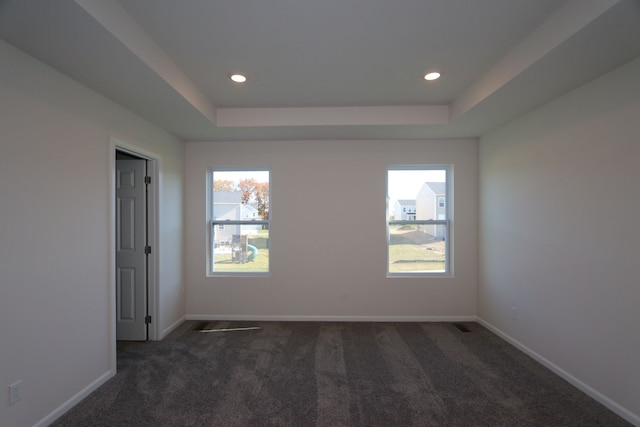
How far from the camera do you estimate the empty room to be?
6.12ft

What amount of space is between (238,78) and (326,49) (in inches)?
35.9

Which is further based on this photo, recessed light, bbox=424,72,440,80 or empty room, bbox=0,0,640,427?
recessed light, bbox=424,72,440,80

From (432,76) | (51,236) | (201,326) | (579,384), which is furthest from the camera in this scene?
(201,326)

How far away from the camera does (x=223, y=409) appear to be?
7.13 ft

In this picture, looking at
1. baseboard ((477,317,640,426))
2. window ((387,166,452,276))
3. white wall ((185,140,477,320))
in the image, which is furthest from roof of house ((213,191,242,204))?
baseboard ((477,317,640,426))

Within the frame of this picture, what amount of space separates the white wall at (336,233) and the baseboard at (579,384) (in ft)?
2.81

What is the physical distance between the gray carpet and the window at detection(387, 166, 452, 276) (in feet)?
3.13

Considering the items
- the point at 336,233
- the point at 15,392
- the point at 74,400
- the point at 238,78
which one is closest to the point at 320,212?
the point at 336,233

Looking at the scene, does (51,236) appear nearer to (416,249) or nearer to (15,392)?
(15,392)

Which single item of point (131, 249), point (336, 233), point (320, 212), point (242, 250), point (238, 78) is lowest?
point (242, 250)

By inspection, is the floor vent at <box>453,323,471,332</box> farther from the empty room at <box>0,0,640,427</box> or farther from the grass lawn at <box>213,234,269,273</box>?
the grass lawn at <box>213,234,269,273</box>

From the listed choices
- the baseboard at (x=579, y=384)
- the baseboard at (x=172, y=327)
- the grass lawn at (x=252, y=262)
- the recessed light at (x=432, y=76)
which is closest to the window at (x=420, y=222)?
the baseboard at (x=579, y=384)

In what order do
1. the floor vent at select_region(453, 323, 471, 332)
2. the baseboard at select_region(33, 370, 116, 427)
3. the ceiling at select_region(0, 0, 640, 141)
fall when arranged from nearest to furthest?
1. the ceiling at select_region(0, 0, 640, 141)
2. the baseboard at select_region(33, 370, 116, 427)
3. the floor vent at select_region(453, 323, 471, 332)

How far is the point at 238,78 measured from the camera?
2646 millimetres
